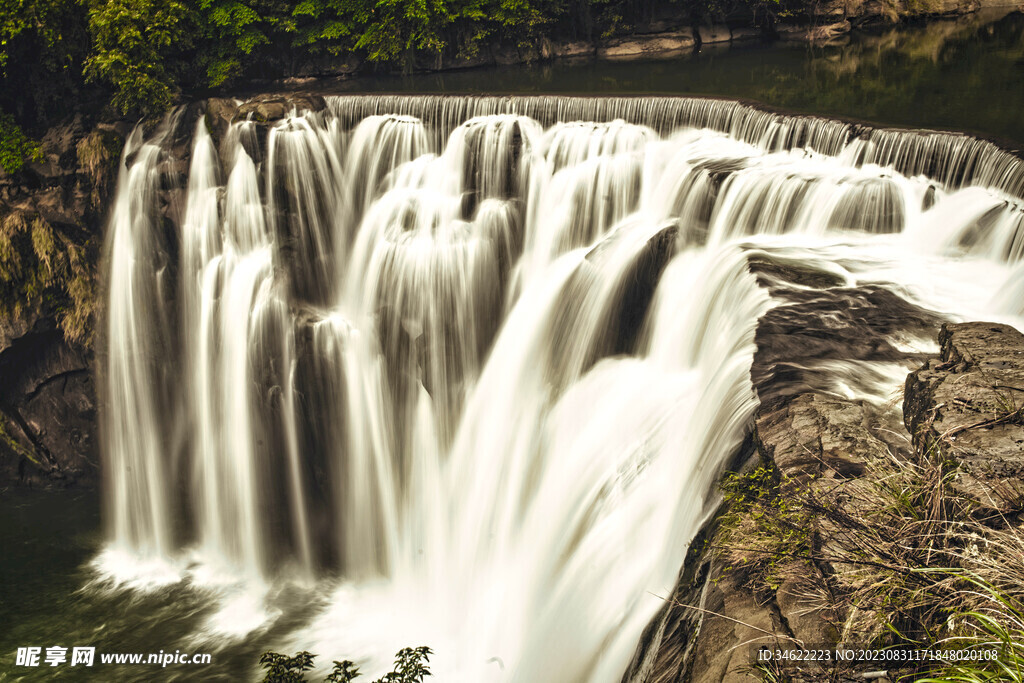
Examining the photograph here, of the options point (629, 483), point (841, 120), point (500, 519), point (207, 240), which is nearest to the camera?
point (629, 483)

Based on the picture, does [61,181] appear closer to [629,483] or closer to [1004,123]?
[629,483]

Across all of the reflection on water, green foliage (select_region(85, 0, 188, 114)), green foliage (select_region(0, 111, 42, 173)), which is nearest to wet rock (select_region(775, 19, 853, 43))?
the reflection on water

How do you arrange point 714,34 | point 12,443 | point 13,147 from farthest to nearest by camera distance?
point 714,34, point 12,443, point 13,147

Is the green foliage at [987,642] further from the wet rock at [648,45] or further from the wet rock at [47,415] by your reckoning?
the wet rock at [648,45]

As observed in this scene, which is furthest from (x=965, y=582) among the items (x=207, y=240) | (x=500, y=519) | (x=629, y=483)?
(x=207, y=240)

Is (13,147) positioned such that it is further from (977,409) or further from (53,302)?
(977,409)

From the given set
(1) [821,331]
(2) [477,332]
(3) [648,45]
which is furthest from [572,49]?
(1) [821,331]

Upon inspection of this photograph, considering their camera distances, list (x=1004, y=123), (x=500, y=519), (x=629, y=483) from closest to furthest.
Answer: (x=629, y=483), (x=500, y=519), (x=1004, y=123)

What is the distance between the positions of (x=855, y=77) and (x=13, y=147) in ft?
66.0

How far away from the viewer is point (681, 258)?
1158cm

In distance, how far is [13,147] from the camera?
16391 millimetres

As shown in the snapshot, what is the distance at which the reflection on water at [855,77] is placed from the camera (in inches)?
619

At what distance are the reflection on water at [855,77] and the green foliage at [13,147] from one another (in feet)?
28.4

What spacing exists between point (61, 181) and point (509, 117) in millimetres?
9711
